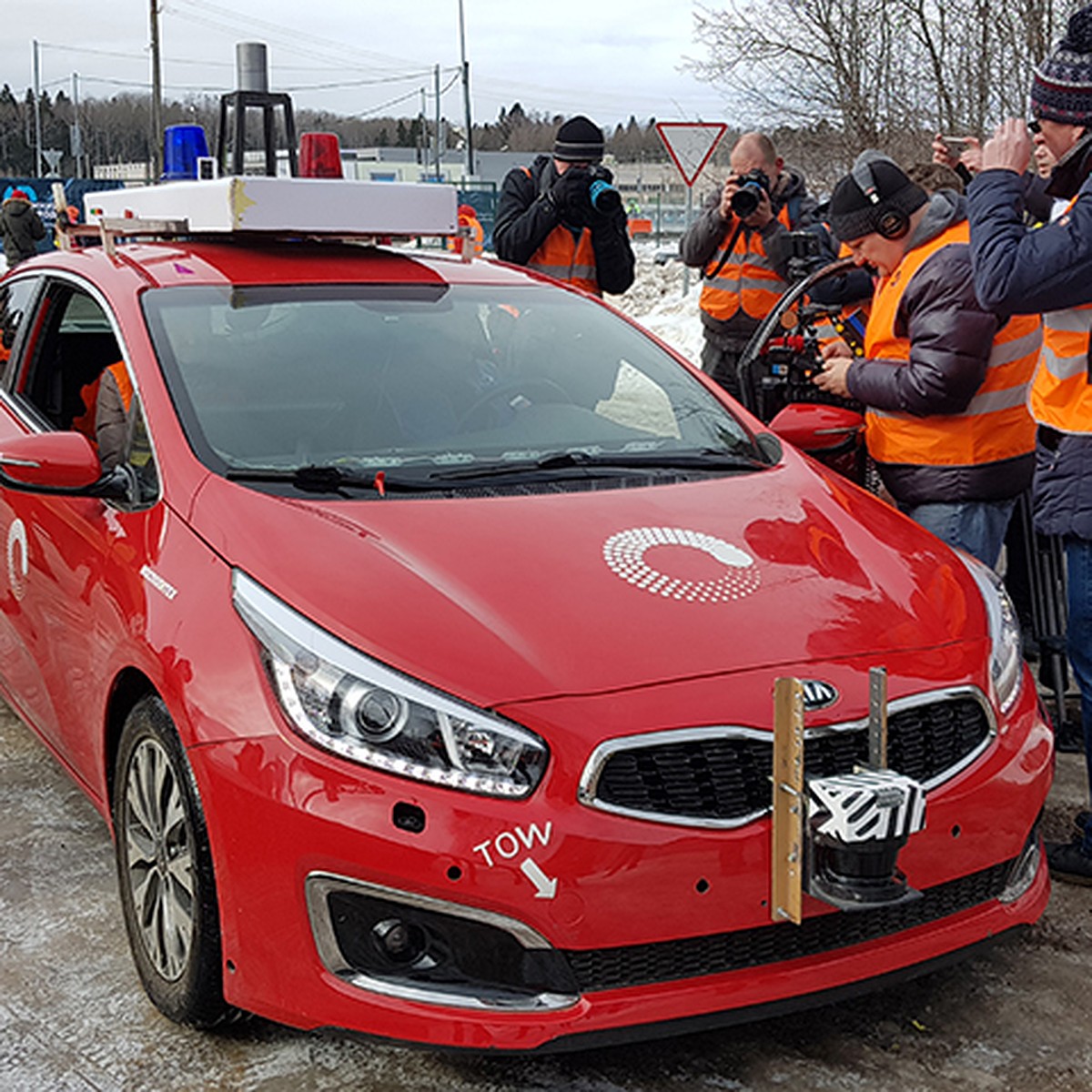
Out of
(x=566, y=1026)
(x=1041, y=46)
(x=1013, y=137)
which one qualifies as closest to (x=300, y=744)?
(x=566, y=1026)

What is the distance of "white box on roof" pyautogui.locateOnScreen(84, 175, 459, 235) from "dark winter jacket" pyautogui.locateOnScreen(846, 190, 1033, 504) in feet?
4.40

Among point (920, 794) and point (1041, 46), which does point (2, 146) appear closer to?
point (1041, 46)

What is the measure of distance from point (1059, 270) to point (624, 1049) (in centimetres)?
192

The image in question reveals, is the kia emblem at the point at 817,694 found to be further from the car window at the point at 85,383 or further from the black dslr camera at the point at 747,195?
the black dslr camera at the point at 747,195

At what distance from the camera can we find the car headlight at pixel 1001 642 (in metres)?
2.82

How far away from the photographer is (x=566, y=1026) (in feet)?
7.63

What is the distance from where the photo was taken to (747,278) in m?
6.77

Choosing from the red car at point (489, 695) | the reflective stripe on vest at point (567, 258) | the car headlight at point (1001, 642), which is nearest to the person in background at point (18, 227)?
the reflective stripe on vest at point (567, 258)

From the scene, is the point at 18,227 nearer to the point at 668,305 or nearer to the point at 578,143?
the point at 668,305

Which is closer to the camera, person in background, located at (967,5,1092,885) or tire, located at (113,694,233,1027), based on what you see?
tire, located at (113,694,233,1027)

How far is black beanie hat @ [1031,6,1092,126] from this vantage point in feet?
10.8

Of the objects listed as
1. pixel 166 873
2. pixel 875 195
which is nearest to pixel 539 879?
pixel 166 873

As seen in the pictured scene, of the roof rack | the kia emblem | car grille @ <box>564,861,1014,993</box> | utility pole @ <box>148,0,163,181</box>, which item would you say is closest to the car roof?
the roof rack

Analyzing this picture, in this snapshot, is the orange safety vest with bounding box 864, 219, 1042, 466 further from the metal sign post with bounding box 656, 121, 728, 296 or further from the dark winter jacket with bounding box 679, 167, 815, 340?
the metal sign post with bounding box 656, 121, 728, 296
